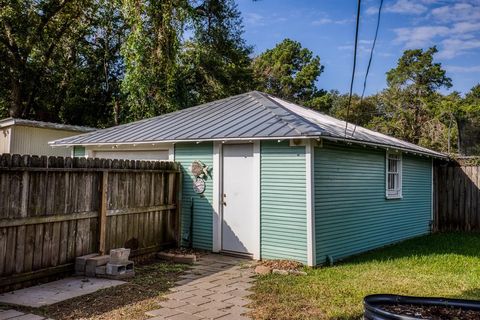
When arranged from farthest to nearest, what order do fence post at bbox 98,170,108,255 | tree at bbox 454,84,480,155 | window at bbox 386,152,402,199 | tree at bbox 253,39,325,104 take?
1. tree at bbox 253,39,325,104
2. tree at bbox 454,84,480,155
3. window at bbox 386,152,402,199
4. fence post at bbox 98,170,108,255

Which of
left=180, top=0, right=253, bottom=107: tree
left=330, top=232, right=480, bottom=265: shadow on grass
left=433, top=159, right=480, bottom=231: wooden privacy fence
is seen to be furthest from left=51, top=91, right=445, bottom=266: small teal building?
left=180, top=0, right=253, bottom=107: tree

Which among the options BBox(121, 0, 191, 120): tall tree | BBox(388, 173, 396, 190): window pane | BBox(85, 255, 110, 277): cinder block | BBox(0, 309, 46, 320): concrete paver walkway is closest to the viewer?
BBox(0, 309, 46, 320): concrete paver walkway

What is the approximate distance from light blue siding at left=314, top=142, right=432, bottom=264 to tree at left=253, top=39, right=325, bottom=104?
2402cm

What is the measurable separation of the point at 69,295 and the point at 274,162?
13.2 feet

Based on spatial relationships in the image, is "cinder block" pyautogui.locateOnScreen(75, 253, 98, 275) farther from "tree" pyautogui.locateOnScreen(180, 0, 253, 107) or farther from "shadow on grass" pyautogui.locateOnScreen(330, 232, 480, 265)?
"tree" pyautogui.locateOnScreen(180, 0, 253, 107)

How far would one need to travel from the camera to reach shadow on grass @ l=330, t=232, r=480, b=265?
805 centimetres

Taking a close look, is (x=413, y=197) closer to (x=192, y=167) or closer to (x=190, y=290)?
(x=192, y=167)

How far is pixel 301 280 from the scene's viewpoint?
6.12 m

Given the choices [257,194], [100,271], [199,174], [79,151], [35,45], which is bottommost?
[100,271]

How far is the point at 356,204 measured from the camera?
8.49 metres

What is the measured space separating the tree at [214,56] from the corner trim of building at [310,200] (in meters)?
11.3

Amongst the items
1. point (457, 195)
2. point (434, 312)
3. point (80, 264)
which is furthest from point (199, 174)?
point (457, 195)

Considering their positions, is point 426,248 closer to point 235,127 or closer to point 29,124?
point 235,127

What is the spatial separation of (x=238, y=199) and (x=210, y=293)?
2.70 m
